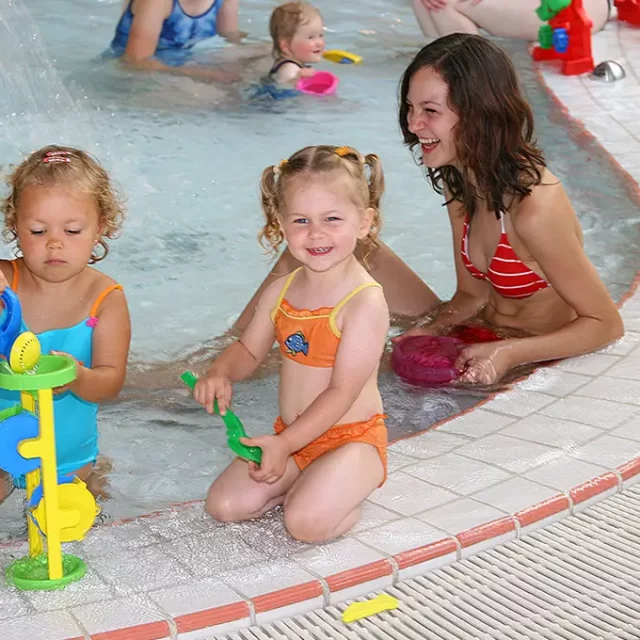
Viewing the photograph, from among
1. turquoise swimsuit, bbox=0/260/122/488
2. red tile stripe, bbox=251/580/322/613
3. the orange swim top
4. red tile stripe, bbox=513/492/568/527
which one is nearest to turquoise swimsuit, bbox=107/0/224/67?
turquoise swimsuit, bbox=0/260/122/488

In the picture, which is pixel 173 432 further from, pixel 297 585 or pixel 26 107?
pixel 26 107

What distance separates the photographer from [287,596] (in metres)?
2.35

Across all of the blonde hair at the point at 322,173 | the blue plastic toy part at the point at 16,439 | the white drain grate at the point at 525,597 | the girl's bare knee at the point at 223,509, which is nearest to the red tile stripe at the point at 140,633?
the white drain grate at the point at 525,597

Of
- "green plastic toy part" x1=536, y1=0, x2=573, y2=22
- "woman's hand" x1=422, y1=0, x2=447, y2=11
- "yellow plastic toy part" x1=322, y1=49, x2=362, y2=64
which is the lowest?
"yellow plastic toy part" x1=322, y1=49, x2=362, y2=64

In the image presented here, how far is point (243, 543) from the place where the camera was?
260cm

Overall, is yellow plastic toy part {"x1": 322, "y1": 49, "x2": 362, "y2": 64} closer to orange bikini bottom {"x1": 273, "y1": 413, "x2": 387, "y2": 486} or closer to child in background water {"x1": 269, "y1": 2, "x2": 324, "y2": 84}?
child in background water {"x1": 269, "y1": 2, "x2": 324, "y2": 84}

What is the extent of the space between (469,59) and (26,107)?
13.0 ft

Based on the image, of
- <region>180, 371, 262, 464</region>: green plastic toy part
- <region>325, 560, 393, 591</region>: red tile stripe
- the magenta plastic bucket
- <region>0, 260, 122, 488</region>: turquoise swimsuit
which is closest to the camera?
<region>325, 560, 393, 591</region>: red tile stripe

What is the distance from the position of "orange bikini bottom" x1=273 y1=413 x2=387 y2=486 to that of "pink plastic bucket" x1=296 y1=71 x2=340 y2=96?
475 centimetres

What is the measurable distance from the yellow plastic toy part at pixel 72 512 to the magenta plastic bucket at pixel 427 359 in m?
Result: 1.54

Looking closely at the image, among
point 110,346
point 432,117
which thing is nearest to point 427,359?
point 432,117

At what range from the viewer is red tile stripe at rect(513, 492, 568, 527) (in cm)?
267

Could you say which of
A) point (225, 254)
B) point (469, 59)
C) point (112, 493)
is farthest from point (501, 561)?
point (225, 254)

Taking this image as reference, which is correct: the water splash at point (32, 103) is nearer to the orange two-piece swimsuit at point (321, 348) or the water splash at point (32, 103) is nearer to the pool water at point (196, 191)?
the pool water at point (196, 191)
